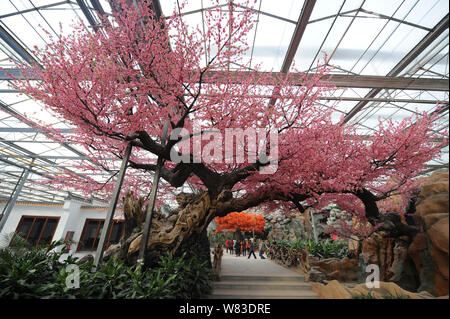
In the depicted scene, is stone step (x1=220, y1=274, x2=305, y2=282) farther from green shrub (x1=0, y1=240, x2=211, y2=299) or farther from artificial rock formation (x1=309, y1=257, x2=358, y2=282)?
green shrub (x1=0, y1=240, x2=211, y2=299)

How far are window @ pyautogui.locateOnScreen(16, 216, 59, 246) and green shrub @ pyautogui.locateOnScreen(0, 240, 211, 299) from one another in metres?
17.3

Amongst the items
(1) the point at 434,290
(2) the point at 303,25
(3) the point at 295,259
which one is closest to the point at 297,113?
(2) the point at 303,25

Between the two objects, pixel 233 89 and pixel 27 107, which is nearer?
pixel 233 89

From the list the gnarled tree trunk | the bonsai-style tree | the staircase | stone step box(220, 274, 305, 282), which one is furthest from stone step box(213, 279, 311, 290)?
the bonsai-style tree

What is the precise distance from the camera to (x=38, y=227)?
1686 cm

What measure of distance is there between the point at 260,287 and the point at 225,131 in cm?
398

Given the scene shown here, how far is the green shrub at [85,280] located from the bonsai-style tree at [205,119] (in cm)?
78

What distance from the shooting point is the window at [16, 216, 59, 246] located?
16.6 m

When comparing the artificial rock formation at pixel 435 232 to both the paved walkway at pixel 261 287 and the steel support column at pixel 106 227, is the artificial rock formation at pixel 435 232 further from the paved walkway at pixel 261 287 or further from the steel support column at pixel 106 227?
the steel support column at pixel 106 227

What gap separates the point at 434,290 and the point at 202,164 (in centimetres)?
416

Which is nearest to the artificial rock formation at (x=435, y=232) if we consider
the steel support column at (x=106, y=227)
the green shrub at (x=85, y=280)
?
the green shrub at (x=85, y=280)

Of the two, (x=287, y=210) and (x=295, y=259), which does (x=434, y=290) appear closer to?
(x=287, y=210)
